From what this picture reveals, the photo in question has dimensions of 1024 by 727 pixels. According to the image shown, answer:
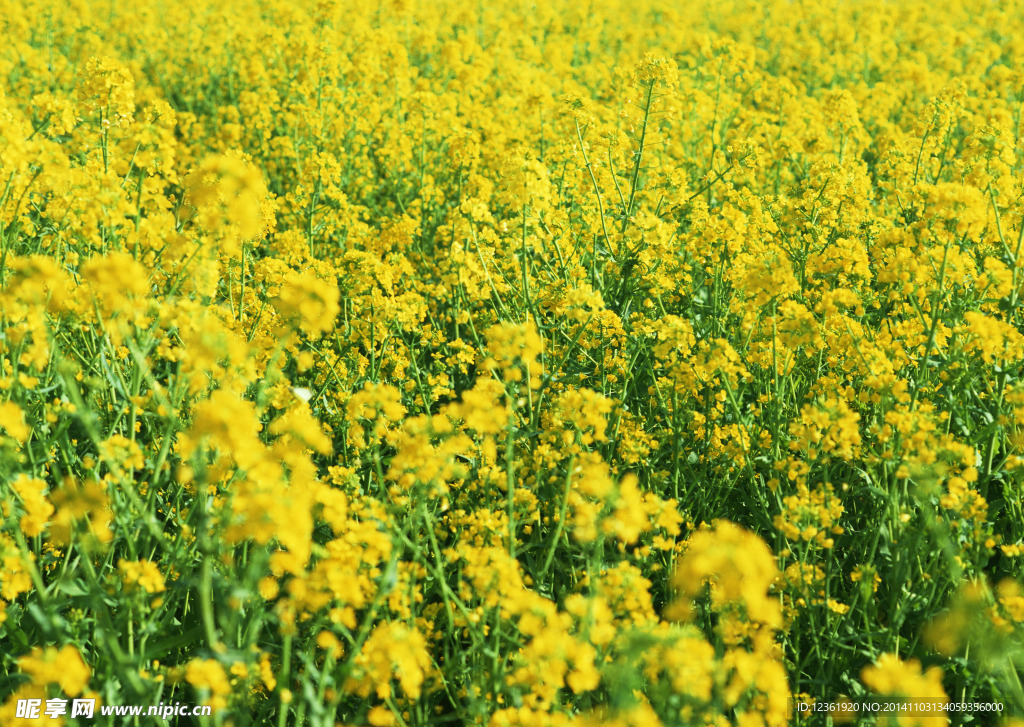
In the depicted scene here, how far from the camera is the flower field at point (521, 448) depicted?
2348 mm

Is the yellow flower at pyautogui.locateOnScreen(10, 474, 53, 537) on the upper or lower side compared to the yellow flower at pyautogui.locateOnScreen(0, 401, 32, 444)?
lower

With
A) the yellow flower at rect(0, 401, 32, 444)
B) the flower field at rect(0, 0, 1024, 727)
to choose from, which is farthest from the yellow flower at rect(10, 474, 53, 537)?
the yellow flower at rect(0, 401, 32, 444)

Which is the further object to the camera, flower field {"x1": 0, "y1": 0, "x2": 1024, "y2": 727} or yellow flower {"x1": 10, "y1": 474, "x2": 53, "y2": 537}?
yellow flower {"x1": 10, "y1": 474, "x2": 53, "y2": 537}

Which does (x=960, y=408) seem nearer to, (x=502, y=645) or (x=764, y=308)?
(x=764, y=308)

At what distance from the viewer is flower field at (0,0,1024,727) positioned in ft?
7.70

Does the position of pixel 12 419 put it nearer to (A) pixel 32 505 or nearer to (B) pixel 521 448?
(A) pixel 32 505

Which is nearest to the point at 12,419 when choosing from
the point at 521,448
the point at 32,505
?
the point at 32,505

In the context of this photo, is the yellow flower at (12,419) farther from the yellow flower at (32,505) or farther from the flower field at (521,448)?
the yellow flower at (32,505)

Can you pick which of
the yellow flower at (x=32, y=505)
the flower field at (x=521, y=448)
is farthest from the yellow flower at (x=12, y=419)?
the yellow flower at (x=32, y=505)

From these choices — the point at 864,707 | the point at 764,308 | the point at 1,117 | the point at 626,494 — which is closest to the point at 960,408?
the point at 764,308

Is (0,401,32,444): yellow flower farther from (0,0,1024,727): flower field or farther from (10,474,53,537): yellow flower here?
(10,474,53,537): yellow flower

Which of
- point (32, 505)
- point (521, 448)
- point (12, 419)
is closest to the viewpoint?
point (12, 419)

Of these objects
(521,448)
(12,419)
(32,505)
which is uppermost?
(12,419)

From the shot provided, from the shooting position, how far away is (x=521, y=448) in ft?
12.6
